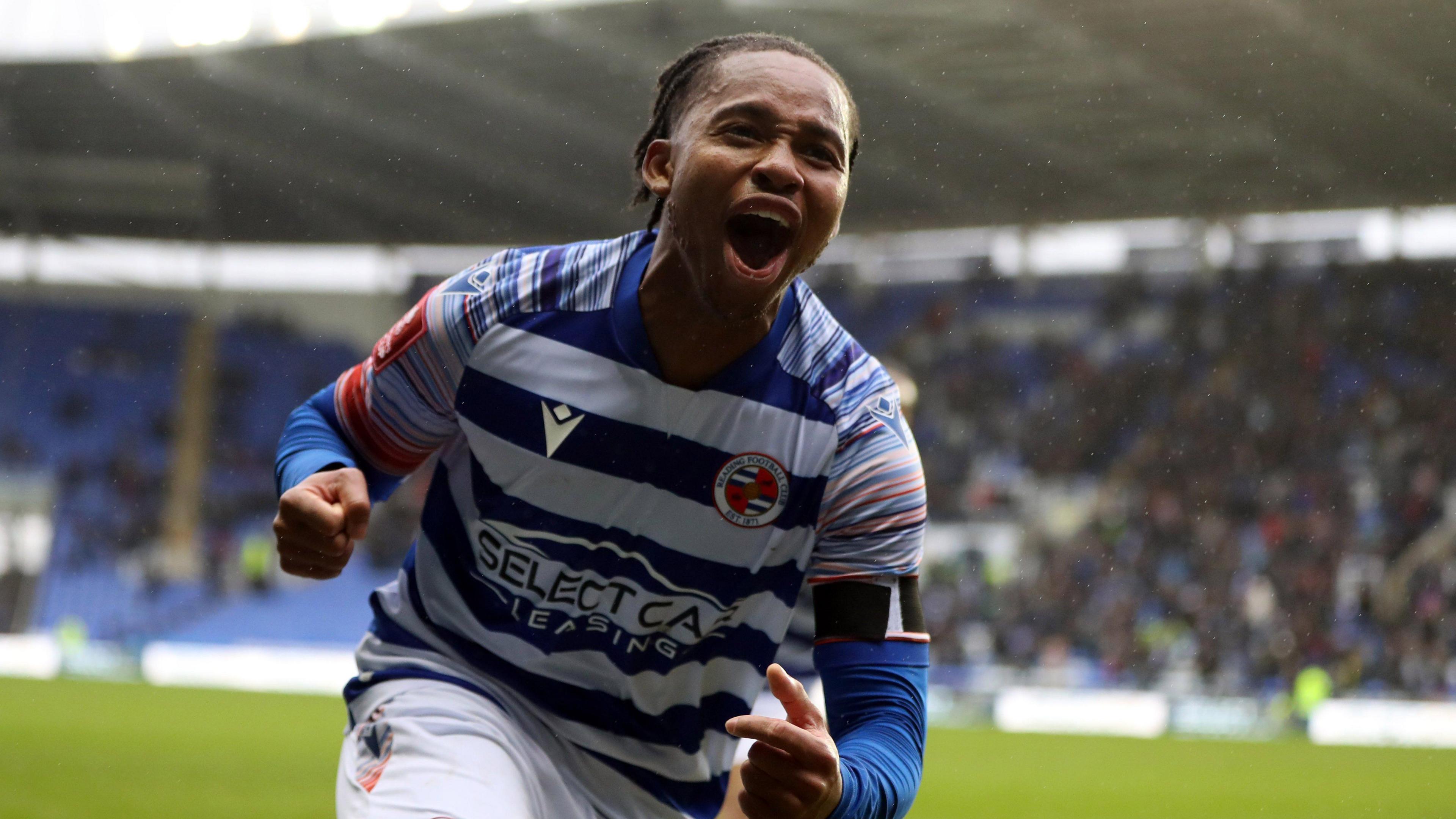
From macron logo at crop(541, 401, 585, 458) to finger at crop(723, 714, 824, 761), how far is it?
57 centimetres

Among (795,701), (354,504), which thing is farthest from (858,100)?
(795,701)

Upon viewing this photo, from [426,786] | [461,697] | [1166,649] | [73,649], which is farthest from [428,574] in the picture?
[73,649]

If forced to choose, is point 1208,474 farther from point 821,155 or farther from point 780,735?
point 780,735

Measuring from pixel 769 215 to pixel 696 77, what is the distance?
336 millimetres

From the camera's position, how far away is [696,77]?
1882mm

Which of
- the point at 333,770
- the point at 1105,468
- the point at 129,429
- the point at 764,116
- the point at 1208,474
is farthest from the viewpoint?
the point at 129,429

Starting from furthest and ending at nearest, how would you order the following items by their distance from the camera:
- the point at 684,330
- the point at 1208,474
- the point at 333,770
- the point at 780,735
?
the point at 1208,474
the point at 333,770
the point at 684,330
the point at 780,735

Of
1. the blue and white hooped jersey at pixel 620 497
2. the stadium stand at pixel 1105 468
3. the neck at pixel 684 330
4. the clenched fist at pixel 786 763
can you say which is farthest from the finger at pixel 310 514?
the stadium stand at pixel 1105 468

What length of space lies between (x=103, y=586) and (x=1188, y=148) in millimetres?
16827

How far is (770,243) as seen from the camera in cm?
173

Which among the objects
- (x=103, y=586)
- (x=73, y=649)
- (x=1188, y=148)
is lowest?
(x=73, y=649)

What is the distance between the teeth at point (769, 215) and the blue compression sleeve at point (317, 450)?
0.65 metres

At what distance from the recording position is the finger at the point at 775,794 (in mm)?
1400

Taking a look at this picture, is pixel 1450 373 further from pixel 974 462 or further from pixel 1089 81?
pixel 1089 81
